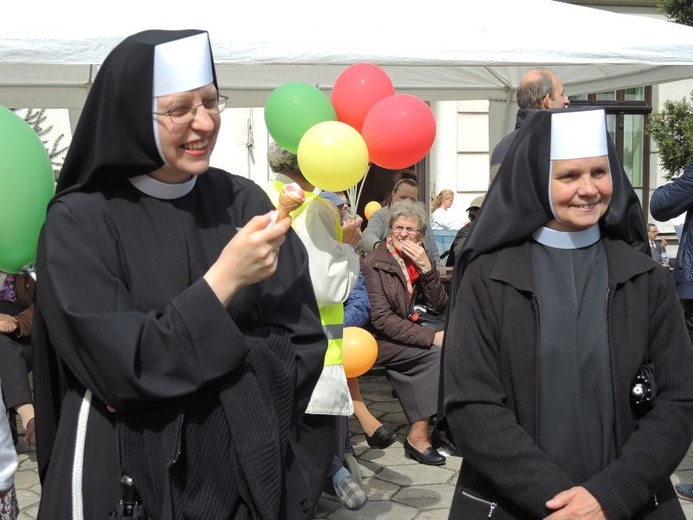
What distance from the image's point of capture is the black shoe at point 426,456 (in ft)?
17.2

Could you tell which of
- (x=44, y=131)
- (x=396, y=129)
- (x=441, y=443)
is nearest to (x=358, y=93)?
(x=396, y=129)

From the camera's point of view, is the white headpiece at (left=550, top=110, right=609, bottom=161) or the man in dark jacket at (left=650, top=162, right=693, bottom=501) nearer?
the white headpiece at (left=550, top=110, right=609, bottom=161)

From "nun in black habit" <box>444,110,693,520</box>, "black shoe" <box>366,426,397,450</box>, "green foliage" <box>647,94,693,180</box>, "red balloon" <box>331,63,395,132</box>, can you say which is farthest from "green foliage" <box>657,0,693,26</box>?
"nun in black habit" <box>444,110,693,520</box>

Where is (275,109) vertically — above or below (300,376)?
above

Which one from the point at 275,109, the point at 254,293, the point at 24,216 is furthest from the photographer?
the point at 275,109

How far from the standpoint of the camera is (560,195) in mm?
2145

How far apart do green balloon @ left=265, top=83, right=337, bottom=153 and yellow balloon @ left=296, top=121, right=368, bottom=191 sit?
125mm

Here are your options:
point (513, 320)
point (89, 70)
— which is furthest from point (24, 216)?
point (89, 70)

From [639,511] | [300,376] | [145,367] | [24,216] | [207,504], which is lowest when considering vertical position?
[639,511]

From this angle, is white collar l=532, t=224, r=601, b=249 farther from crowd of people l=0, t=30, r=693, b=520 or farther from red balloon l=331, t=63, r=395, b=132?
red balloon l=331, t=63, r=395, b=132

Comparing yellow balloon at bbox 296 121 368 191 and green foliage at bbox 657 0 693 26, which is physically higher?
green foliage at bbox 657 0 693 26

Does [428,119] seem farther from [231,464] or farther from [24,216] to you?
[231,464]

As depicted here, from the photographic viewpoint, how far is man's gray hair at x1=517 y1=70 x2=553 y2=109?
4.62 metres

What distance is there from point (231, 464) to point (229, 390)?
0.15 m
